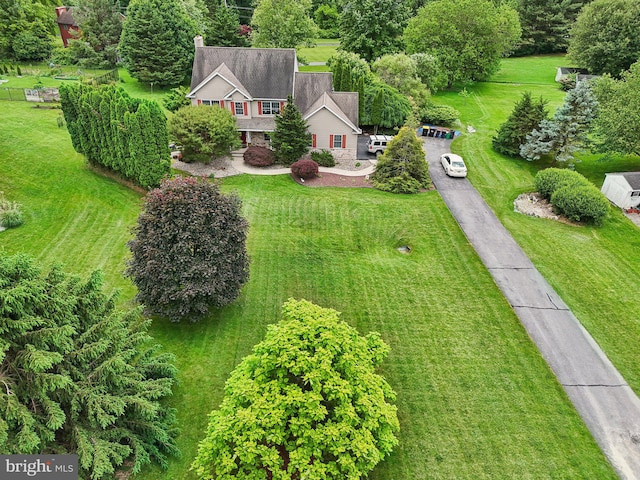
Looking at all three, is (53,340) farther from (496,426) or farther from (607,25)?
(607,25)

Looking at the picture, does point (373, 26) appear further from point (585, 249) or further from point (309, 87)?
point (585, 249)

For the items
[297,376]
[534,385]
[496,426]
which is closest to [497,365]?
[534,385]

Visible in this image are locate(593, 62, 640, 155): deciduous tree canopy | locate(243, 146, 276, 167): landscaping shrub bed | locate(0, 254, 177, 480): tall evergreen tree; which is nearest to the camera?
locate(0, 254, 177, 480): tall evergreen tree

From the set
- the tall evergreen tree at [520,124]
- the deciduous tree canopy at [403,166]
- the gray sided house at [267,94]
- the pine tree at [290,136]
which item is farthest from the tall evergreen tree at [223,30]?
the tall evergreen tree at [520,124]

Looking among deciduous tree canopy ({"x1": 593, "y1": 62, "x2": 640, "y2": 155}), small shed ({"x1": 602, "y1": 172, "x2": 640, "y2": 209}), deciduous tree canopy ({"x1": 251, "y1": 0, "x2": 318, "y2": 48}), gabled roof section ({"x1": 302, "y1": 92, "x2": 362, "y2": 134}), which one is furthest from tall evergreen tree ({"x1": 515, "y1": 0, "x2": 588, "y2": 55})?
gabled roof section ({"x1": 302, "y1": 92, "x2": 362, "y2": 134})

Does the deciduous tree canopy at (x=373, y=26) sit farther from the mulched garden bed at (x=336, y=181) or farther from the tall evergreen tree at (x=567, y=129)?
the mulched garden bed at (x=336, y=181)

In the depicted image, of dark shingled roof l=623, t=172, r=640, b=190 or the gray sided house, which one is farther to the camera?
the gray sided house

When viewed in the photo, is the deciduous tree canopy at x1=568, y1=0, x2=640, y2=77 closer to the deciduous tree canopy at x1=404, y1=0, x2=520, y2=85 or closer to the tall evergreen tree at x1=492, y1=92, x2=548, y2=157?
the deciduous tree canopy at x1=404, y1=0, x2=520, y2=85

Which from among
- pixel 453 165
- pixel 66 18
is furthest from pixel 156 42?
pixel 453 165
